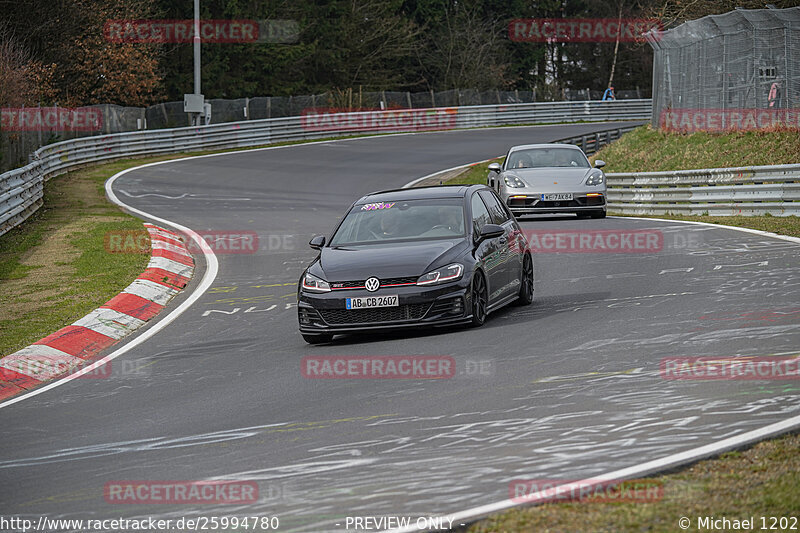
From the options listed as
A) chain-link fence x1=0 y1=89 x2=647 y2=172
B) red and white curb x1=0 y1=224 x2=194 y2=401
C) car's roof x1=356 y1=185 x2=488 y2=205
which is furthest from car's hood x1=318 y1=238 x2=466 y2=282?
chain-link fence x1=0 y1=89 x2=647 y2=172

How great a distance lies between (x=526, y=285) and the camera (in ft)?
41.2

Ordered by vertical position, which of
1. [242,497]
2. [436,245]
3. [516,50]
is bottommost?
[242,497]

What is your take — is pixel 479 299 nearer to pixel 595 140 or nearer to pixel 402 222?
pixel 402 222

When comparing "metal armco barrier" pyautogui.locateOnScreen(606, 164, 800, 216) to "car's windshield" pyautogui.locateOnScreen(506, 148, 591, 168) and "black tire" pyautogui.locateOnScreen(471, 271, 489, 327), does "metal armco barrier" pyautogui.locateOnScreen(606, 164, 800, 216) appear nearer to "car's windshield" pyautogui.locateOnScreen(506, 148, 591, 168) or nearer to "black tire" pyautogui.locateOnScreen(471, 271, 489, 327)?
"car's windshield" pyautogui.locateOnScreen(506, 148, 591, 168)

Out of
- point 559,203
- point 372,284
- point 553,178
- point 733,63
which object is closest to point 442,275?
point 372,284

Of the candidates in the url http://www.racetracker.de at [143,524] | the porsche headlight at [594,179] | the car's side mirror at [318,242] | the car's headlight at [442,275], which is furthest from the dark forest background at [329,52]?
the url http://www.racetracker.de at [143,524]

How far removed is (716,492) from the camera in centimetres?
533

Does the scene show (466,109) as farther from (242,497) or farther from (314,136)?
(242,497)

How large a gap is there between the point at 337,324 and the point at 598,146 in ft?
119

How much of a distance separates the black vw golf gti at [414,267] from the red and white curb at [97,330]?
2299mm

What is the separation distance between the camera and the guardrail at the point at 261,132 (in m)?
23.5

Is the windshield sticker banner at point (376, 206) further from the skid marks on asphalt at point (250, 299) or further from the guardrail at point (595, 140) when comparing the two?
the guardrail at point (595, 140)

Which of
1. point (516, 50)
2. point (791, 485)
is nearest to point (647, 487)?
point (791, 485)

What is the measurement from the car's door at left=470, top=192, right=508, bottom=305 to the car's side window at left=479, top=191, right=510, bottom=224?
16.8 inches
